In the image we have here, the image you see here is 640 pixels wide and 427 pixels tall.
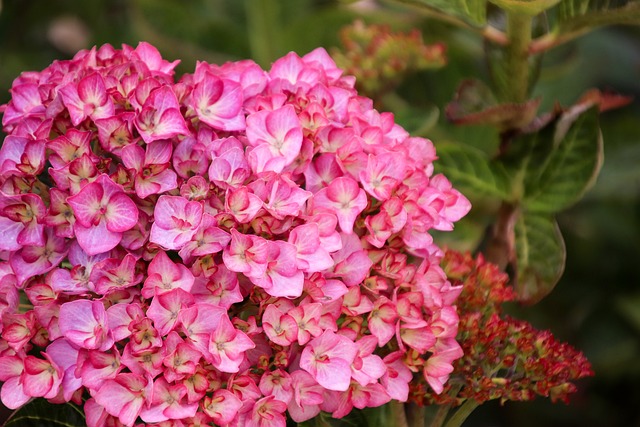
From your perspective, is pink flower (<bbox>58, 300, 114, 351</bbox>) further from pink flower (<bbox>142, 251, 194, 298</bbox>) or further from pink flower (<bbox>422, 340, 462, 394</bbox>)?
pink flower (<bbox>422, 340, 462, 394</bbox>)

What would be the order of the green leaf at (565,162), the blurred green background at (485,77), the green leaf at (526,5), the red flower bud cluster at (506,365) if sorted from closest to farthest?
the red flower bud cluster at (506,365) → the green leaf at (526,5) → the green leaf at (565,162) → the blurred green background at (485,77)

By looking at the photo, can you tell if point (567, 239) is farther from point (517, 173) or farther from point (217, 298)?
point (217, 298)

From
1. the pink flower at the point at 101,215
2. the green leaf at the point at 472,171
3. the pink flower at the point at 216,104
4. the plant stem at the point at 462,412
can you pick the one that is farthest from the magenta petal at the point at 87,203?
the green leaf at the point at 472,171

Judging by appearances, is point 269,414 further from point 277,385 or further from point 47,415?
point 47,415

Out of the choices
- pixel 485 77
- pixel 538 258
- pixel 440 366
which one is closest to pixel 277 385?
pixel 440 366

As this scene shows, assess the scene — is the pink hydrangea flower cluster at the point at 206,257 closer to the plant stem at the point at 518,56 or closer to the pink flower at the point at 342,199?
the pink flower at the point at 342,199
